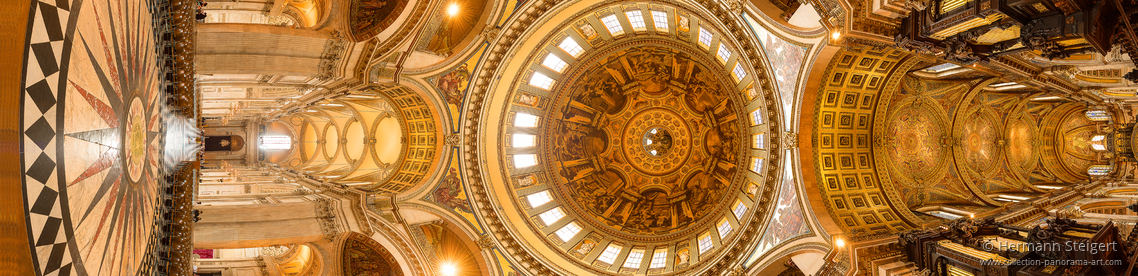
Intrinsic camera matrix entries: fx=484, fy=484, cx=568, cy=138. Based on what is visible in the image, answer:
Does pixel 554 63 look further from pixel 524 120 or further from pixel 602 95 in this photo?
pixel 602 95

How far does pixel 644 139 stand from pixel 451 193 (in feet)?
42.1

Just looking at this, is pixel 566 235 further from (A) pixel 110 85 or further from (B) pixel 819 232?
(A) pixel 110 85

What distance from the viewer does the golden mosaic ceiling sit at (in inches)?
1065

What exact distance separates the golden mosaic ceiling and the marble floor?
67.3ft

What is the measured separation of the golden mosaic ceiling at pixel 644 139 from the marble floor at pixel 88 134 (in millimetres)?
20501

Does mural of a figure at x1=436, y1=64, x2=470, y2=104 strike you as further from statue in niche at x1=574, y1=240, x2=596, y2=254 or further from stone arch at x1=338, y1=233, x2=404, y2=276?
statue in niche at x1=574, y1=240, x2=596, y2=254

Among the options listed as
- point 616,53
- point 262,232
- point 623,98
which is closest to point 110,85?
point 262,232

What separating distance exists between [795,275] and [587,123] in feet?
48.3

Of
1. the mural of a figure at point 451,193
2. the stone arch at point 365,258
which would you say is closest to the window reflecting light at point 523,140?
the mural of a figure at point 451,193

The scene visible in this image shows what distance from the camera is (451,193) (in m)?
22.6

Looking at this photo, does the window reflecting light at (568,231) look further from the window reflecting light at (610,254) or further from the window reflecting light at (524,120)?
the window reflecting light at (524,120)

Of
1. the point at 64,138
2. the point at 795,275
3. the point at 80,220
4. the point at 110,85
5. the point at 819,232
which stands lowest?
the point at 795,275

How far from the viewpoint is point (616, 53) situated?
1064 inches

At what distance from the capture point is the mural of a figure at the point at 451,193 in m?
22.2
